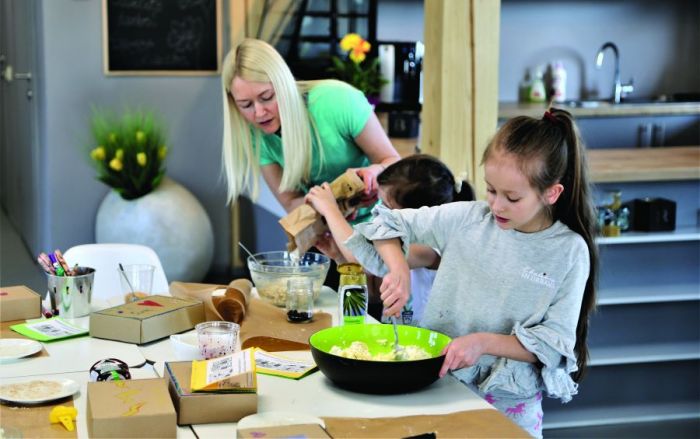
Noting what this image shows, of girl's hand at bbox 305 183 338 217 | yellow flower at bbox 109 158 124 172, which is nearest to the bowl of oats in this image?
girl's hand at bbox 305 183 338 217

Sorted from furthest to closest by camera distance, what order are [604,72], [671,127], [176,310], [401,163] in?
[604,72], [671,127], [401,163], [176,310]

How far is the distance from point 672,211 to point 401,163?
73.9 inches

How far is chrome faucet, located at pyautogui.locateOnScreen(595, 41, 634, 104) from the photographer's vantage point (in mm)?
6609

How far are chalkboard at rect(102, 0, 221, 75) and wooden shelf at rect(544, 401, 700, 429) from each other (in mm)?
3309

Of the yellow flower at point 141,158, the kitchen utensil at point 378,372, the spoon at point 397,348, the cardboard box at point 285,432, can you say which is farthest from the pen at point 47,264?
the yellow flower at point 141,158

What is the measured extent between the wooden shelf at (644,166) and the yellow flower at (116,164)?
8.94ft

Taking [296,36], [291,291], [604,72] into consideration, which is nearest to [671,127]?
[604,72]

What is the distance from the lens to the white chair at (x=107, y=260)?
3070mm

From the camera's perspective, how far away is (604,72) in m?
6.82

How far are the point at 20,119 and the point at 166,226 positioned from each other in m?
2.22

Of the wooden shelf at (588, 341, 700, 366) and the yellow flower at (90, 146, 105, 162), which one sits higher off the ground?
the yellow flower at (90, 146, 105, 162)

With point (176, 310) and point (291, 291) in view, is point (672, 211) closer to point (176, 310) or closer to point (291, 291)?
point (291, 291)

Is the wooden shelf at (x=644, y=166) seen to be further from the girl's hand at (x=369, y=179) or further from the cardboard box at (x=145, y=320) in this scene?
the cardboard box at (x=145, y=320)

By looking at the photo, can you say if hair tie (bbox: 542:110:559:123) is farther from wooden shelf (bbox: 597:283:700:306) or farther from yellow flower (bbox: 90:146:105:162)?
yellow flower (bbox: 90:146:105:162)
